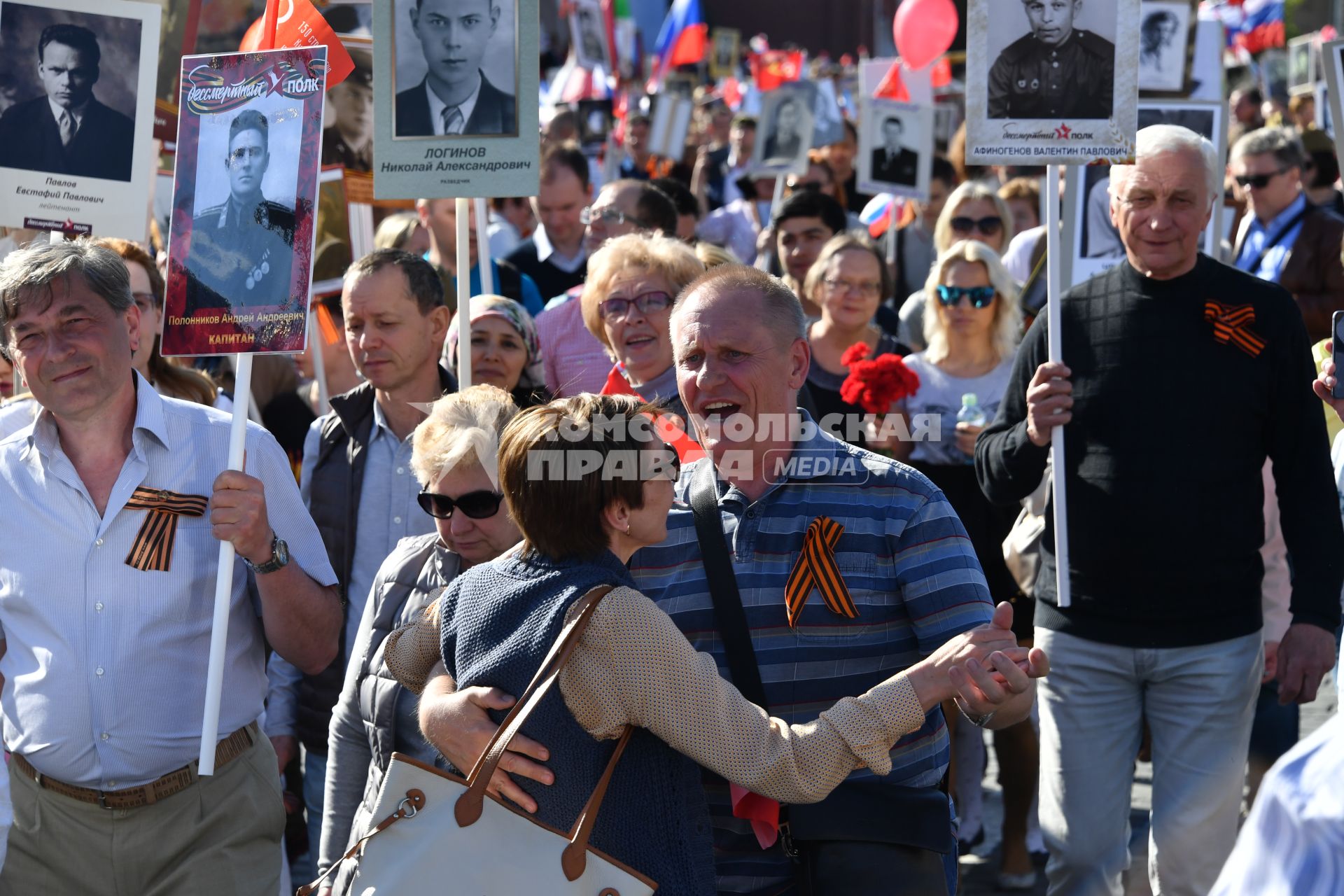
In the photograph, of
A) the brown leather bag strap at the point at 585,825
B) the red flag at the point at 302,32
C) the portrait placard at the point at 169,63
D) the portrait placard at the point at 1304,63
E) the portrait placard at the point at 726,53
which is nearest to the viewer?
the brown leather bag strap at the point at 585,825

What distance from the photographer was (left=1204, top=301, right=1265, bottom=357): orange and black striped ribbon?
3.93 metres

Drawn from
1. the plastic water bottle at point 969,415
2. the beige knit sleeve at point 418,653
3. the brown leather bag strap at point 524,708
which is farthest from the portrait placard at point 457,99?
the brown leather bag strap at point 524,708

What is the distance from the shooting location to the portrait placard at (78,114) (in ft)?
14.8

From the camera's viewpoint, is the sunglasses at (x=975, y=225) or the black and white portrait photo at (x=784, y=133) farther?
the black and white portrait photo at (x=784, y=133)

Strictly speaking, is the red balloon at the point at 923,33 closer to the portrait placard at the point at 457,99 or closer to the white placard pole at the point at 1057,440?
the portrait placard at the point at 457,99

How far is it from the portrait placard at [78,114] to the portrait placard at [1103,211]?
11.6ft

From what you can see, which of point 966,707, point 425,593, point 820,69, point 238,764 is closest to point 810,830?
point 966,707

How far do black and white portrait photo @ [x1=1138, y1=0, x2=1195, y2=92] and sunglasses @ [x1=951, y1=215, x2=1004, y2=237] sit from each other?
0.98m

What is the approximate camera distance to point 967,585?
9.55ft

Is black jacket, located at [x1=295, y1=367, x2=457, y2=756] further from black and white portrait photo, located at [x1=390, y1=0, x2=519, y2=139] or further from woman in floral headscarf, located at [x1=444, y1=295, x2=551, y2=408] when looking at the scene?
black and white portrait photo, located at [x1=390, y1=0, x2=519, y2=139]

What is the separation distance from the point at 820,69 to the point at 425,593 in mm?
21789

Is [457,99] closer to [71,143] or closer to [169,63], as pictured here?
[71,143]

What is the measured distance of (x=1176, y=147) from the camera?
4094 millimetres

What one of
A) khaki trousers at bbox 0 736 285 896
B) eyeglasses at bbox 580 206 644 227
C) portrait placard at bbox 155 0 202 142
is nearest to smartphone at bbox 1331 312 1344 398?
khaki trousers at bbox 0 736 285 896
